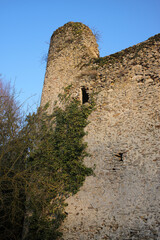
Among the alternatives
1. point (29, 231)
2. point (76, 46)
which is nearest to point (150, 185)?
point (29, 231)

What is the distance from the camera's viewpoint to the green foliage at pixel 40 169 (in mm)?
5578

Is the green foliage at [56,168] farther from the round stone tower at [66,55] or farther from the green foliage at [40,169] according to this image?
the round stone tower at [66,55]

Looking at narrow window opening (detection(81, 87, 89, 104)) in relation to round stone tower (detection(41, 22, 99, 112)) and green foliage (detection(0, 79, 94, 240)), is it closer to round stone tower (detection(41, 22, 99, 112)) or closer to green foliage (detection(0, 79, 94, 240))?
green foliage (detection(0, 79, 94, 240))

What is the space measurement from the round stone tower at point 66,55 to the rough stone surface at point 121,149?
0.40 m

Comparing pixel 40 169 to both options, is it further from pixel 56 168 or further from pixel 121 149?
pixel 121 149

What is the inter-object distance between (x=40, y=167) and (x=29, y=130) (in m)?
1.39

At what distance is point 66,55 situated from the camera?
854 cm

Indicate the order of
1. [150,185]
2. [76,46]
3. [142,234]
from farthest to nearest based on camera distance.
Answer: [76,46], [150,185], [142,234]

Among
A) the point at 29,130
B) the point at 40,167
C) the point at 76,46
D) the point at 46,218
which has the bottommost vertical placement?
the point at 46,218

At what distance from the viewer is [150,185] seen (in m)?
4.75

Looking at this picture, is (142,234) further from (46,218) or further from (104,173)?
(46,218)

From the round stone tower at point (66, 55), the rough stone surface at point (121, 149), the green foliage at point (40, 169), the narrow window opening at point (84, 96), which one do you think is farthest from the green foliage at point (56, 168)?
the round stone tower at point (66, 55)

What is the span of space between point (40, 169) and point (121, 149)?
2491 mm

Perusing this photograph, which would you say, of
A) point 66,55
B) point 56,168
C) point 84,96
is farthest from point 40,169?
point 66,55
